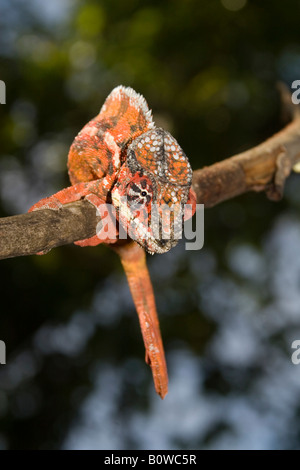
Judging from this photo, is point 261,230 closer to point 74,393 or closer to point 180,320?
point 180,320

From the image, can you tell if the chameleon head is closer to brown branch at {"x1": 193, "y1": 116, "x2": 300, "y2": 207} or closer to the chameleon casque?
the chameleon casque

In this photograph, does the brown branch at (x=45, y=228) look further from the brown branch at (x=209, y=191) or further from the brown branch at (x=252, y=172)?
the brown branch at (x=252, y=172)

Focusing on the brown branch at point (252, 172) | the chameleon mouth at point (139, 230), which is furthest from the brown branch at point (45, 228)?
the brown branch at point (252, 172)

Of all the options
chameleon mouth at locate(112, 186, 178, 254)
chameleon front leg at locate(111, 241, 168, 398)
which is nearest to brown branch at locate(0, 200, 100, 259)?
chameleon mouth at locate(112, 186, 178, 254)

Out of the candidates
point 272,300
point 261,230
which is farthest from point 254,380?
point 261,230

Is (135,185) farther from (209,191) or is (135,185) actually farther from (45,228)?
(209,191)

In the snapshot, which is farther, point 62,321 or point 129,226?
point 62,321
